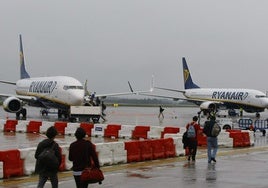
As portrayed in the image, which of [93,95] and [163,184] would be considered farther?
[93,95]

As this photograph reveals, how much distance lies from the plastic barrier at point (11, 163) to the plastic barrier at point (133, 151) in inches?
149

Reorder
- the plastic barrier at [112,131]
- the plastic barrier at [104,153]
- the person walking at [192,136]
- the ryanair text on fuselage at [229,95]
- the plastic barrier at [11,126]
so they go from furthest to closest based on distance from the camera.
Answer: the ryanair text on fuselage at [229,95], the plastic barrier at [11,126], the plastic barrier at [112,131], the person walking at [192,136], the plastic barrier at [104,153]

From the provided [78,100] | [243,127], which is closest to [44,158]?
[243,127]

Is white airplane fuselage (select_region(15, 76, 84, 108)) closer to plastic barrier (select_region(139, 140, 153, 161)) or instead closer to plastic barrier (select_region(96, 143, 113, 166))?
plastic barrier (select_region(139, 140, 153, 161))

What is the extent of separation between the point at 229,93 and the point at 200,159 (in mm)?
43087

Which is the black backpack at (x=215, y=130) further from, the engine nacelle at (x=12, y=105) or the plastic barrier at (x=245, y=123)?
the engine nacelle at (x=12, y=105)

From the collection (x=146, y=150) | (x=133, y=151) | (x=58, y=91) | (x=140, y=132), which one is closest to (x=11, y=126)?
(x=140, y=132)

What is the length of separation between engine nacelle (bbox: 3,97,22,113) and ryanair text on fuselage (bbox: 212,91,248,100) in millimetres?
26046

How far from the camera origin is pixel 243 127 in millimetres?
30594

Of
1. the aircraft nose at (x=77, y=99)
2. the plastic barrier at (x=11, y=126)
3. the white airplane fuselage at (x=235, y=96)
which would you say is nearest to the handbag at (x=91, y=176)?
the plastic barrier at (x=11, y=126)

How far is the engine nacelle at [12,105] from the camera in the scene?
134 feet

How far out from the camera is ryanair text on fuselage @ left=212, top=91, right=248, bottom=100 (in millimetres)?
56438

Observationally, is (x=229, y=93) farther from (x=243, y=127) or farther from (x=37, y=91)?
(x=243, y=127)

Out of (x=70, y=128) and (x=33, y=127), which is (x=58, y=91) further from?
(x=70, y=128)
